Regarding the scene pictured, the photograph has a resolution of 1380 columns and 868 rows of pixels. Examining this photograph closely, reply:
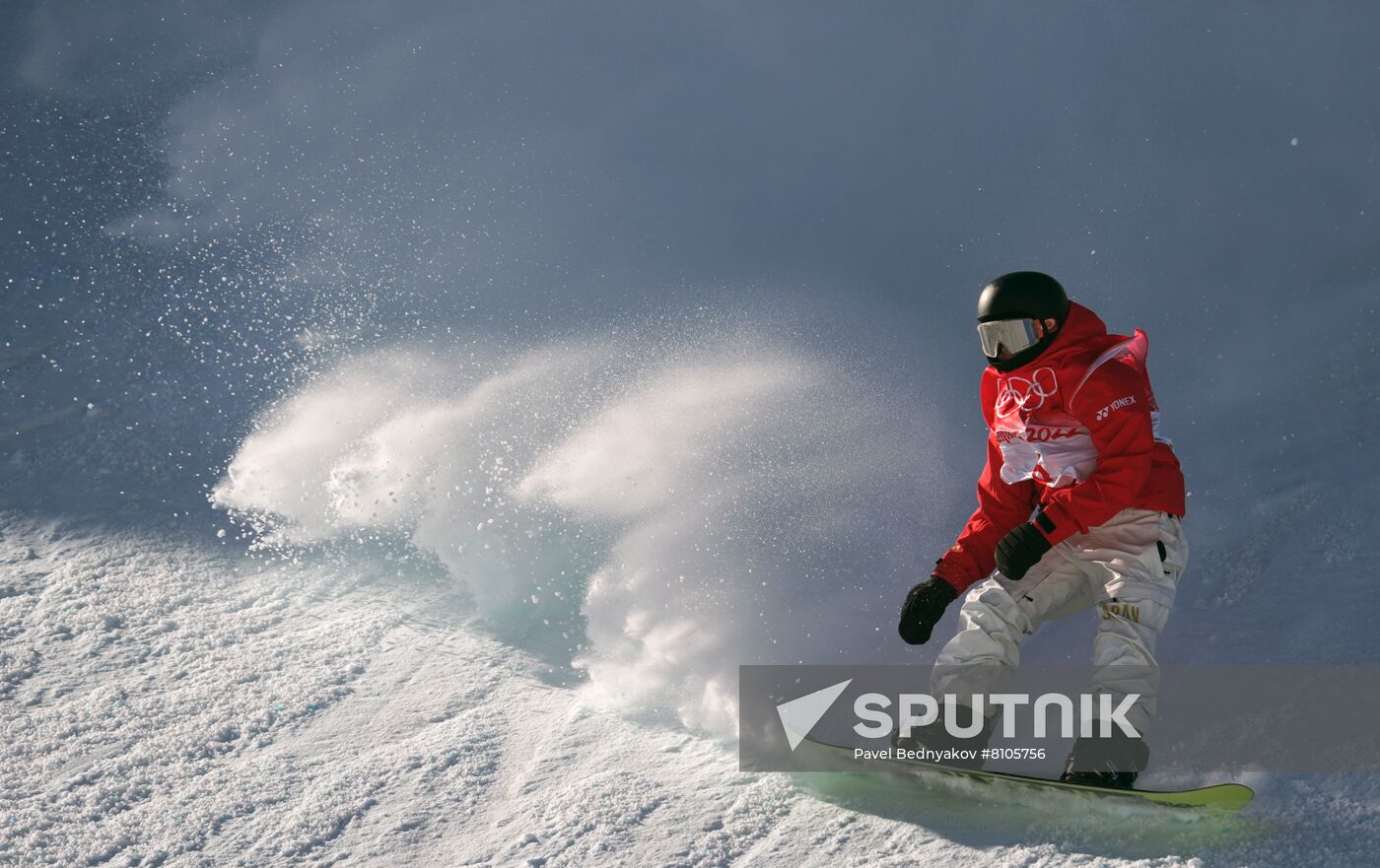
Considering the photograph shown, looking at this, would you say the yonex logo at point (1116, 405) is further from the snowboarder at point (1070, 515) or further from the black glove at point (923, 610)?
the black glove at point (923, 610)

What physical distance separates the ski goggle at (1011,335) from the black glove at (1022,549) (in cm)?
49

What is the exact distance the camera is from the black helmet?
2.68m

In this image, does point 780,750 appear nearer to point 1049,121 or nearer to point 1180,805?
point 1180,805

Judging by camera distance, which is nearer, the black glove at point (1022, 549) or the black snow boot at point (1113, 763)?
the black snow boot at point (1113, 763)

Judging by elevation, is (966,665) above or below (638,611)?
below

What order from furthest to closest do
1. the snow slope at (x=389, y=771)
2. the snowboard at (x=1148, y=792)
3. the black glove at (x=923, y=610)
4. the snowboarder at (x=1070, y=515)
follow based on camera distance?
the black glove at (x=923, y=610), the snowboarder at (x=1070, y=515), the snow slope at (x=389, y=771), the snowboard at (x=1148, y=792)

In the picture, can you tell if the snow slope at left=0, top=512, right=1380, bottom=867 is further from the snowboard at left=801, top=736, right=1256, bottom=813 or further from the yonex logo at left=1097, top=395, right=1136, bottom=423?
the yonex logo at left=1097, top=395, right=1136, bottom=423

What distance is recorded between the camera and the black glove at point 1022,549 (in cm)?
263

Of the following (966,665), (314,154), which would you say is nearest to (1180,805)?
(966,665)

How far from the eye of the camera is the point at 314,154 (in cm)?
831

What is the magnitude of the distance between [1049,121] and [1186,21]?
1028 mm

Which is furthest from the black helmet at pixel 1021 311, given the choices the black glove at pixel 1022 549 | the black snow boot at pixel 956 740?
the black snow boot at pixel 956 740

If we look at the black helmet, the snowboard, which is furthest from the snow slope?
the black helmet

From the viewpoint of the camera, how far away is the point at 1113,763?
2.42 m
